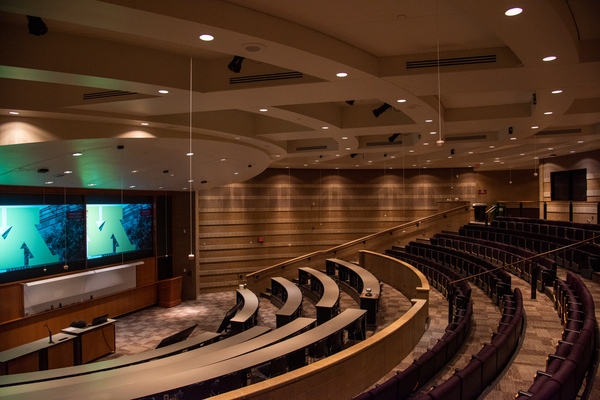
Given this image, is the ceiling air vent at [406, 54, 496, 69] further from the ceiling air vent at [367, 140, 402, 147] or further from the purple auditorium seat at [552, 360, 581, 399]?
the ceiling air vent at [367, 140, 402, 147]

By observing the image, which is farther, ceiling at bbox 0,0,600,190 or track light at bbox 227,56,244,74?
track light at bbox 227,56,244,74

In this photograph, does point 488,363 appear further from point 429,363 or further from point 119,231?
point 119,231

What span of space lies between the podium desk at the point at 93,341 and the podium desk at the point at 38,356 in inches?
5.0

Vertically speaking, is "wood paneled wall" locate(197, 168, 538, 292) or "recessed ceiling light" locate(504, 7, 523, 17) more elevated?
"recessed ceiling light" locate(504, 7, 523, 17)

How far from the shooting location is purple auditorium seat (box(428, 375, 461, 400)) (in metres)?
3.40

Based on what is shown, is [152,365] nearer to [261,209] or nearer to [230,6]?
[230,6]

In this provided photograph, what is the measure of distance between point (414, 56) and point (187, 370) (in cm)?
465

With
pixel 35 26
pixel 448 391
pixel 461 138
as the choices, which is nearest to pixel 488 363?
pixel 448 391

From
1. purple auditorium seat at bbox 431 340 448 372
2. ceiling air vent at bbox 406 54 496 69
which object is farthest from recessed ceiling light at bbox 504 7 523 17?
purple auditorium seat at bbox 431 340 448 372

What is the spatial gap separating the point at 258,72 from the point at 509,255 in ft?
27.8

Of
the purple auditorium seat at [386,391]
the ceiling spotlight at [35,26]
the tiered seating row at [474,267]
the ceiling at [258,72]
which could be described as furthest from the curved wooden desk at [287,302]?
the ceiling spotlight at [35,26]

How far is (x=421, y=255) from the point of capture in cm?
1334

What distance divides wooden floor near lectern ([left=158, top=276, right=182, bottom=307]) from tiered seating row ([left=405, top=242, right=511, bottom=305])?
331 inches

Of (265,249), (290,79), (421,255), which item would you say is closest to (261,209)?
(265,249)
